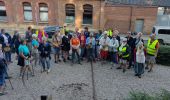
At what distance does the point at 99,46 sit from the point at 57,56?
8.58 ft

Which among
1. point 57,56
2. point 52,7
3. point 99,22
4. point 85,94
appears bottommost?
point 85,94

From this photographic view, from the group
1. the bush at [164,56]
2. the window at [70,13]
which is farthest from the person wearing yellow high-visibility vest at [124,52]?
the window at [70,13]

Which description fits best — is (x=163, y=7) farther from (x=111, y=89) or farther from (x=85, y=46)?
(x=111, y=89)

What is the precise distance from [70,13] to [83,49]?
1473cm

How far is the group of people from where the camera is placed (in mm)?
10812

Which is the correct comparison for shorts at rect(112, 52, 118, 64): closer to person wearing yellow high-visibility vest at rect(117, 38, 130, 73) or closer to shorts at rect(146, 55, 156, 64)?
person wearing yellow high-visibility vest at rect(117, 38, 130, 73)

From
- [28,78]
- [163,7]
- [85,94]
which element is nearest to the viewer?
[85,94]

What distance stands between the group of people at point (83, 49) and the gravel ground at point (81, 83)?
20.3 inches

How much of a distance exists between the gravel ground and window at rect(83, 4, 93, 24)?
596 inches

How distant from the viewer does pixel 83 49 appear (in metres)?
13.4

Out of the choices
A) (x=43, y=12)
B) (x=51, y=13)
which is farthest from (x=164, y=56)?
(x=43, y=12)

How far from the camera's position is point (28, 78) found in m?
10.7

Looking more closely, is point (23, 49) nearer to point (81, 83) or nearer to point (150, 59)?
point (81, 83)

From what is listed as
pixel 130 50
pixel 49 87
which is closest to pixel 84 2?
pixel 130 50
